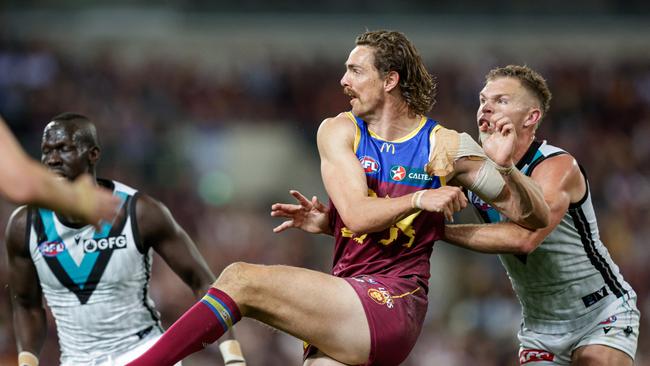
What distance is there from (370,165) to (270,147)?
11870mm

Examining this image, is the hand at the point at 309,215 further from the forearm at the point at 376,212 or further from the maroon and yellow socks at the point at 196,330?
the maroon and yellow socks at the point at 196,330

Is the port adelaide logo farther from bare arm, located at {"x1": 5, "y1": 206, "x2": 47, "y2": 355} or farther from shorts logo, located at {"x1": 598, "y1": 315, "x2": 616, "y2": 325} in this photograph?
bare arm, located at {"x1": 5, "y1": 206, "x2": 47, "y2": 355}

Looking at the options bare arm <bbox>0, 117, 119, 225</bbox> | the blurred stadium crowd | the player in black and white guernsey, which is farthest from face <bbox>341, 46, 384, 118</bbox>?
the blurred stadium crowd

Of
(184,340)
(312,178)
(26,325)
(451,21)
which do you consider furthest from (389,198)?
(451,21)

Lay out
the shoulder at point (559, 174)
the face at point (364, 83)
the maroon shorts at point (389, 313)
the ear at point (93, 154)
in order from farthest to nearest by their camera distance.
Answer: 1. the ear at point (93, 154)
2. the shoulder at point (559, 174)
3. the face at point (364, 83)
4. the maroon shorts at point (389, 313)

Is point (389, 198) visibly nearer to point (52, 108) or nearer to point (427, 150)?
point (427, 150)

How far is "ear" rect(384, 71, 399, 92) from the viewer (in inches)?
206

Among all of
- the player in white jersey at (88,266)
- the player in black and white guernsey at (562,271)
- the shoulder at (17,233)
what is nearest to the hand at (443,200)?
the player in black and white guernsey at (562,271)

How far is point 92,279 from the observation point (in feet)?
19.1

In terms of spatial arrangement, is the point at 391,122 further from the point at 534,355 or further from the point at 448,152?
the point at 534,355

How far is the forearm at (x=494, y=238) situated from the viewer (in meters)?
5.35

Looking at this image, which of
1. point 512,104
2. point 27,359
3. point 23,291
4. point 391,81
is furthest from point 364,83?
point 27,359

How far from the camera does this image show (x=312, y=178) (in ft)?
54.5

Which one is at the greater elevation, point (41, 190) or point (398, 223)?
point (41, 190)
